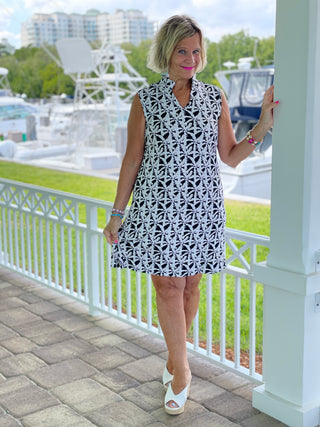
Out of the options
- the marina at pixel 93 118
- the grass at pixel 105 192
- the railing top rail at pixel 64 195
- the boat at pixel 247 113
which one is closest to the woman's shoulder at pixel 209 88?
the railing top rail at pixel 64 195

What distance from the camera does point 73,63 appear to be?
18.0ft

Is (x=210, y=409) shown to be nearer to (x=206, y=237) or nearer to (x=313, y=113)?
(x=206, y=237)

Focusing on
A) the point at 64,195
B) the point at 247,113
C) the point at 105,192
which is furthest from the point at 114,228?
the point at 105,192

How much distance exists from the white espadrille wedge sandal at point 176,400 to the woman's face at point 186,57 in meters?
1.04

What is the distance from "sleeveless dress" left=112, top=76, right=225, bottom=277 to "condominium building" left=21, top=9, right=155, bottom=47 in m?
2.56

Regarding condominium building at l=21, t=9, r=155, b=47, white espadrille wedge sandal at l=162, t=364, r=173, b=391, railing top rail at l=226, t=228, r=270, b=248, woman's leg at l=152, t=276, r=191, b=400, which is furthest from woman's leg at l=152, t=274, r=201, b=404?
condominium building at l=21, t=9, r=155, b=47

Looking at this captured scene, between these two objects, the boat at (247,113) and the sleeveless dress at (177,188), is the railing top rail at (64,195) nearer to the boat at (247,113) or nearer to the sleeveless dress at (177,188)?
the sleeveless dress at (177,188)

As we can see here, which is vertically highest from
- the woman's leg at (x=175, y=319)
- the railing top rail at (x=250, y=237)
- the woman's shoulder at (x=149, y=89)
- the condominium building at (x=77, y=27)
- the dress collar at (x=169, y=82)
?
the condominium building at (x=77, y=27)

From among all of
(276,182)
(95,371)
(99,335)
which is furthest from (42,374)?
(276,182)

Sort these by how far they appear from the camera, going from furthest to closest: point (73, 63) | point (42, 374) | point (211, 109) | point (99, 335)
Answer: point (73, 63) → point (99, 335) → point (42, 374) → point (211, 109)

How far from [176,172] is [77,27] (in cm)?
367

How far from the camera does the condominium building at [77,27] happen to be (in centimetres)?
443

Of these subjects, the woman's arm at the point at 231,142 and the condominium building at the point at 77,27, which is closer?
the woman's arm at the point at 231,142

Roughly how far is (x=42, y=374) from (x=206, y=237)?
3.00 ft
